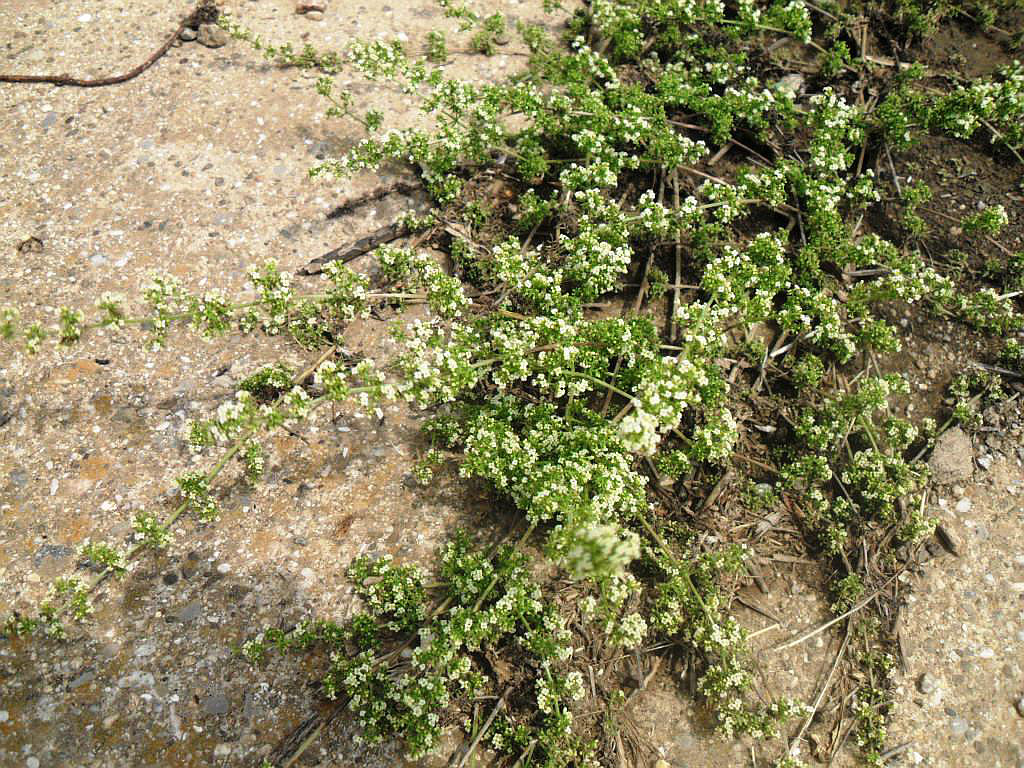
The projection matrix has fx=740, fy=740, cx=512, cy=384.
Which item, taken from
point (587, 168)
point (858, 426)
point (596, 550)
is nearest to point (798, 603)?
point (858, 426)

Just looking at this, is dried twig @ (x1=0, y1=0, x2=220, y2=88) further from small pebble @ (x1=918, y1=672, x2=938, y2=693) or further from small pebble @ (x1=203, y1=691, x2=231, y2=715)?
small pebble @ (x1=918, y1=672, x2=938, y2=693)

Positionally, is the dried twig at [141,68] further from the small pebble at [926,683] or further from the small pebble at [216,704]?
the small pebble at [926,683]

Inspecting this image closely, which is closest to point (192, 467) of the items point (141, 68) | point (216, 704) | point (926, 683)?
point (216, 704)

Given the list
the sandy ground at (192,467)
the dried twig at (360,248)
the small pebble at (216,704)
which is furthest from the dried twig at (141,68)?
the small pebble at (216,704)

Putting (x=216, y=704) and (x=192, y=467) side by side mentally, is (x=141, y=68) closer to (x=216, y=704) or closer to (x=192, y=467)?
(x=192, y=467)

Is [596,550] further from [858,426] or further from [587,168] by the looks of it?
[587,168]

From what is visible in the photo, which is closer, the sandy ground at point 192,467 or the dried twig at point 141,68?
the sandy ground at point 192,467

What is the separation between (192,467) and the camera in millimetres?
4316

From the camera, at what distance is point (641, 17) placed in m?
5.91

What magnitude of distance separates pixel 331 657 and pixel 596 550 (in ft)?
5.26

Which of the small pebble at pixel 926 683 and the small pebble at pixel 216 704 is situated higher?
the small pebble at pixel 216 704

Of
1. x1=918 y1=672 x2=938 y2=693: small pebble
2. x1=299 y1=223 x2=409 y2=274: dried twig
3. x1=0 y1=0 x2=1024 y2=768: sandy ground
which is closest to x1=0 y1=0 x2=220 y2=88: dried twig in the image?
x1=0 y1=0 x2=1024 y2=768: sandy ground

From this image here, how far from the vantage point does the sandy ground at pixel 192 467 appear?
3.70m

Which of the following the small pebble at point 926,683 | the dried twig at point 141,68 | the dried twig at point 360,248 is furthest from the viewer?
the dried twig at point 141,68
